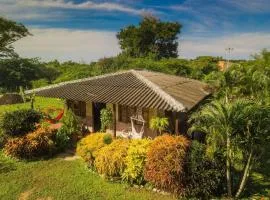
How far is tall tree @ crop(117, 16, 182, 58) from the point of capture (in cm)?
6612

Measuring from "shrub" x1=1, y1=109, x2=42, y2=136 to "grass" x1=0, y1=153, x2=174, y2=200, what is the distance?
6.52 feet

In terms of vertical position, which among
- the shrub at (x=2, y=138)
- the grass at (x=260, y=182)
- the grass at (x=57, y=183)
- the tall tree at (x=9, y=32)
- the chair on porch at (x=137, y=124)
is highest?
the tall tree at (x=9, y=32)

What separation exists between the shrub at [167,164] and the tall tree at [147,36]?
5467 cm

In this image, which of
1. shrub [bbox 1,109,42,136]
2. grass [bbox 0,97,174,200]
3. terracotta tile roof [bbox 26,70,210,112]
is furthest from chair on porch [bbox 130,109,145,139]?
shrub [bbox 1,109,42,136]

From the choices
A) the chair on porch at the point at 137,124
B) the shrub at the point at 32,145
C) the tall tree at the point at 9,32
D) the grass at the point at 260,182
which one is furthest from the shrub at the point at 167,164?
the tall tree at the point at 9,32

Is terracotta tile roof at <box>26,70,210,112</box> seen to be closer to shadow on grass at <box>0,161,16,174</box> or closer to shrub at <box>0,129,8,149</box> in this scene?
shrub at <box>0,129,8,149</box>

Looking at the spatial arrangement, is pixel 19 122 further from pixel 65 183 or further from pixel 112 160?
pixel 112 160

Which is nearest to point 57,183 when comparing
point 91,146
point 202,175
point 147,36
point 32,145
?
point 91,146

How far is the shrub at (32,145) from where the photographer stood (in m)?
16.1

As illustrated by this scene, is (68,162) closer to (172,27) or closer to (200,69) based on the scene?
(200,69)

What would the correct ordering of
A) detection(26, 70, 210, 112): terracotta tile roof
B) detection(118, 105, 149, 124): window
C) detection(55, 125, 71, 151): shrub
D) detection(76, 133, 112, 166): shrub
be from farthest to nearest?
1. detection(118, 105, 149, 124): window
2. detection(55, 125, 71, 151): shrub
3. detection(26, 70, 210, 112): terracotta tile roof
4. detection(76, 133, 112, 166): shrub

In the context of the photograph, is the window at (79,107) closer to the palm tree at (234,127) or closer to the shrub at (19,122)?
the shrub at (19,122)

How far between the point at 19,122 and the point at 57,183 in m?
5.53

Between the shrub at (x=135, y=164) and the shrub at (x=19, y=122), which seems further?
the shrub at (x=19, y=122)
